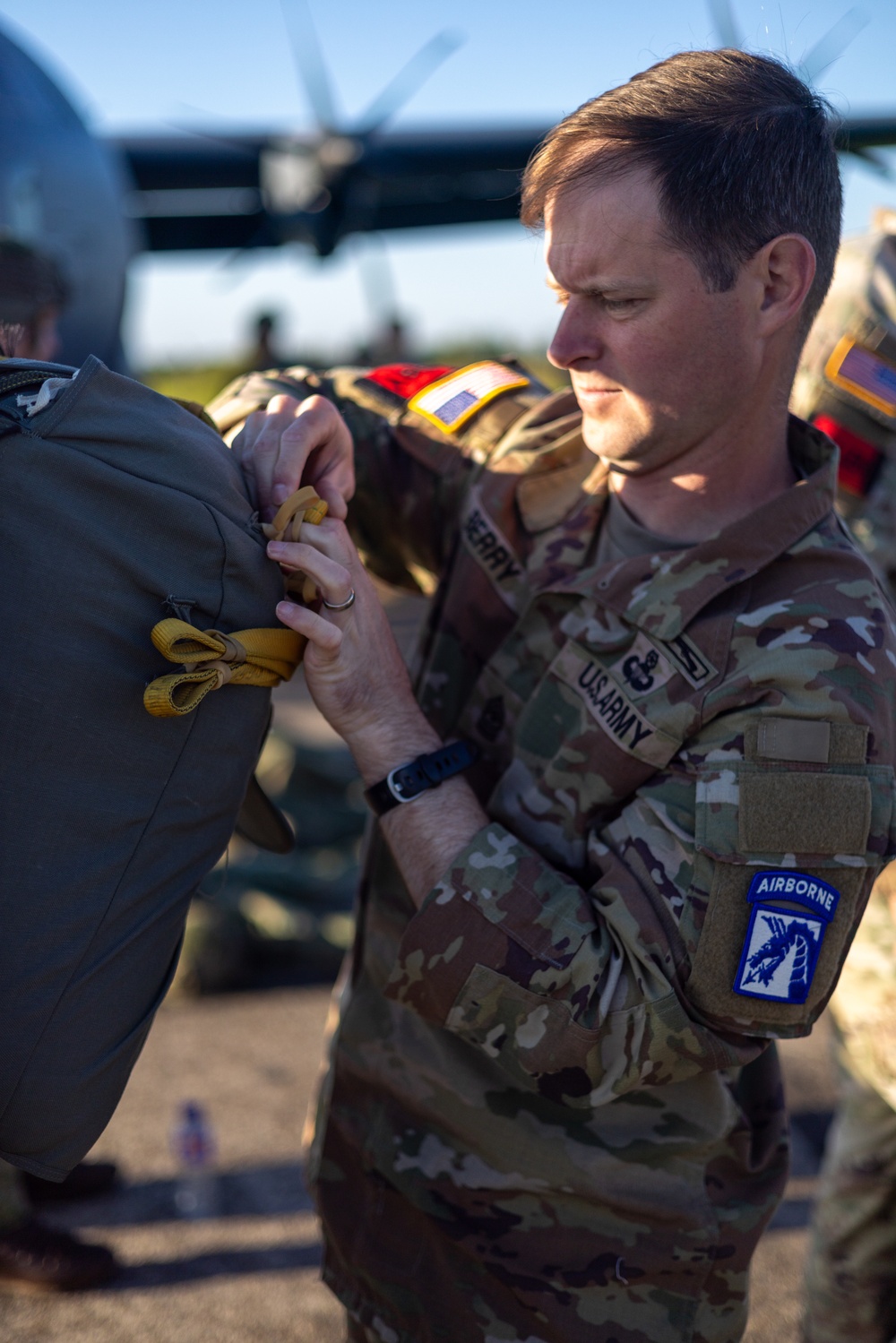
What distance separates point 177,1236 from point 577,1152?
1.70 metres

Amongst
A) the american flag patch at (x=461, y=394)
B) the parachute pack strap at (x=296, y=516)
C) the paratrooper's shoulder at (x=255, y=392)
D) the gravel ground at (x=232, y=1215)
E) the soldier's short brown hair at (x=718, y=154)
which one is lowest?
the gravel ground at (x=232, y=1215)

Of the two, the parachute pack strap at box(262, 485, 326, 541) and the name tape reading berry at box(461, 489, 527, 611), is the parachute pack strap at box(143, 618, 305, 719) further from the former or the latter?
the name tape reading berry at box(461, 489, 527, 611)

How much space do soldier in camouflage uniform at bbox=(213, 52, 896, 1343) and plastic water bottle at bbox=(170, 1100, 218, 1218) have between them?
4.10ft

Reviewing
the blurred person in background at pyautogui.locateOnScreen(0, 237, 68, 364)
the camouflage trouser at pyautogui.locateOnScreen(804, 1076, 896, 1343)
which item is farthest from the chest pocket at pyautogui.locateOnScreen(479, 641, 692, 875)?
the blurred person in background at pyautogui.locateOnScreen(0, 237, 68, 364)

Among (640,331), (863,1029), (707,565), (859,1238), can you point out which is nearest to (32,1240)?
(859,1238)

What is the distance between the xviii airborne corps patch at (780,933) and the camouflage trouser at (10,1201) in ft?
6.77

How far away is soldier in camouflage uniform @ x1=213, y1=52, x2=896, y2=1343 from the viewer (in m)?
1.37

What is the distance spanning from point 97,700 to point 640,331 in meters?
0.84

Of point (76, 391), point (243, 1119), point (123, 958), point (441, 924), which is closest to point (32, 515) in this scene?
point (76, 391)

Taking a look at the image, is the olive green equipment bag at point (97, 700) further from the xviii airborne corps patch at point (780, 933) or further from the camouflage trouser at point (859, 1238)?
the camouflage trouser at point (859, 1238)

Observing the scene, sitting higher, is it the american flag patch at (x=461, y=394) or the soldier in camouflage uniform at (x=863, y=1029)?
the american flag patch at (x=461, y=394)

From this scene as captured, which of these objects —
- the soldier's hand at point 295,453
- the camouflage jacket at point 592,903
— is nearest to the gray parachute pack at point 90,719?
the soldier's hand at point 295,453

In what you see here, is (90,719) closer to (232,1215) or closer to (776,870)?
(776,870)

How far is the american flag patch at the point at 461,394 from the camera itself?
1912mm
